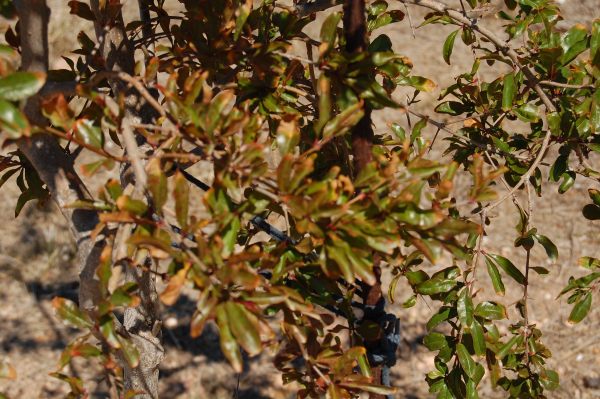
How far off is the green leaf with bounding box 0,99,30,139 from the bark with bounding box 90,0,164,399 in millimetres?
554

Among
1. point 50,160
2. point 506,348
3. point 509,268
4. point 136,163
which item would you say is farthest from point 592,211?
point 50,160

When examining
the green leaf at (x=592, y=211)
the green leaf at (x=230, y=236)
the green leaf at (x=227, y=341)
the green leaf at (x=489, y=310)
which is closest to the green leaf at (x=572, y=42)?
the green leaf at (x=592, y=211)

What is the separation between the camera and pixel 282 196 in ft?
3.32

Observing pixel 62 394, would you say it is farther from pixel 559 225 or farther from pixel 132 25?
pixel 559 225

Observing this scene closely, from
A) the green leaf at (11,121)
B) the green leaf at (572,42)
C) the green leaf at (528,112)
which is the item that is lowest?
the green leaf at (528,112)

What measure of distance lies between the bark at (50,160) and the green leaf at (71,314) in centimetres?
10

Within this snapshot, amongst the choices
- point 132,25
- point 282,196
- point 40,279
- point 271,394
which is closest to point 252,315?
point 282,196

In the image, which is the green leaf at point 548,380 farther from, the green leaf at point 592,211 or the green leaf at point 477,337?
the green leaf at point 592,211

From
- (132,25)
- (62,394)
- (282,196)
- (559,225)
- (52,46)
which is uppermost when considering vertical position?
(132,25)

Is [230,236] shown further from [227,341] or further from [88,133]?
[88,133]

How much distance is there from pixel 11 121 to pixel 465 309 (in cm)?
94

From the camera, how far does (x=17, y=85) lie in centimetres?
90

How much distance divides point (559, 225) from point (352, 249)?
3370mm

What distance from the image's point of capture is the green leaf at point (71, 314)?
41.4 inches
